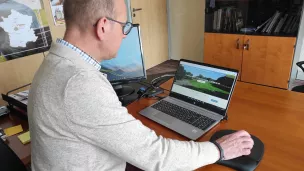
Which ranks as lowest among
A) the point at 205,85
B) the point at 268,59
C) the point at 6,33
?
the point at 268,59

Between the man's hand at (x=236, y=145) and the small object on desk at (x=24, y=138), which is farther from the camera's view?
the small object on desk at (x=24, y=138)

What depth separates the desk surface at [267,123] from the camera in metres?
0.84

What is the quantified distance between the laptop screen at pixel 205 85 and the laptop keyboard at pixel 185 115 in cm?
8

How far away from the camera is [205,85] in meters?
1.19

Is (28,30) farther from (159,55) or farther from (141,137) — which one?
(159,55)

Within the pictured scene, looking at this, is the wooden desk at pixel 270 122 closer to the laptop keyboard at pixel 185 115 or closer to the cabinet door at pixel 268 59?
the laptop keyboard at pixel 185 115

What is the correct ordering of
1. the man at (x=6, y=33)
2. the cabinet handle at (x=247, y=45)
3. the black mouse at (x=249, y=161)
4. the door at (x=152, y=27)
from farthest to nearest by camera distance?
the door at (x=152, y=27) < the cabinet handle at (x=247, y=45) < the man at (x=6, y=33) < the black mouse at (x=249, y=161)

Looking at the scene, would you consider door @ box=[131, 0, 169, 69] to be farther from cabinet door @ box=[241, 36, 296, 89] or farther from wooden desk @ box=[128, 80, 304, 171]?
wooden desk @ box=[128, 80, 304, 171]

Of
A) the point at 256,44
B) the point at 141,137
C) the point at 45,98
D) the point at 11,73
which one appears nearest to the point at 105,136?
the point at 141,137

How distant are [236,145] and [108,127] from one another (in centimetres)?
50

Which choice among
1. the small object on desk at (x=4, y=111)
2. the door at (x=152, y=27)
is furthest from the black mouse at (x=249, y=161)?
the door at (x=152, y=27)

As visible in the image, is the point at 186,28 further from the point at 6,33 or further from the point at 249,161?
the point at 249,161

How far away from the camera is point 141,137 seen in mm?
689

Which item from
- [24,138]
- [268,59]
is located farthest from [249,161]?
[268,59]
